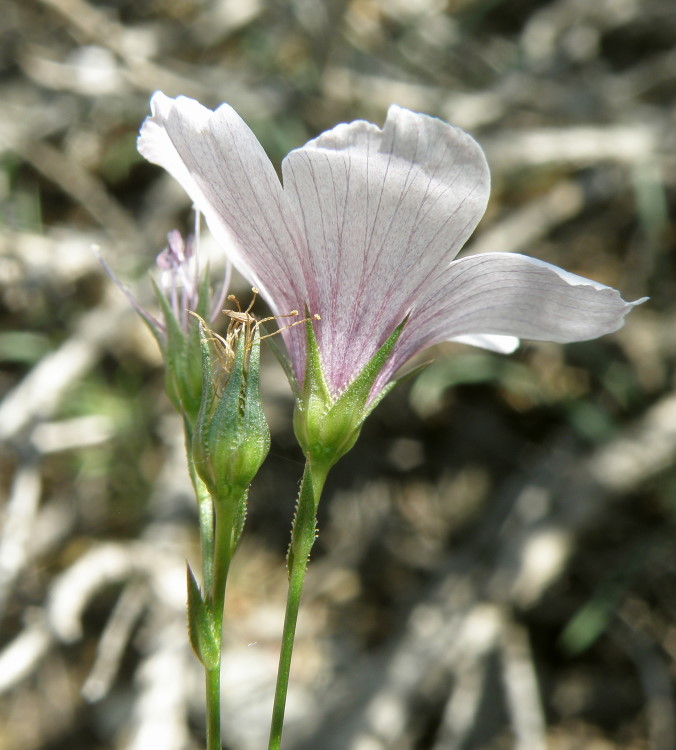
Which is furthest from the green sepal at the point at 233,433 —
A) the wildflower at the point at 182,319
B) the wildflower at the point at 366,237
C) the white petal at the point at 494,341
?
the white petal at the point at 494,341

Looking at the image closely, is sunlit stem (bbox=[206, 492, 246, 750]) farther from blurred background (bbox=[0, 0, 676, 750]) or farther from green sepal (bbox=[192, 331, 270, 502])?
blurred background (bbox=[0, 0, 676, 750])

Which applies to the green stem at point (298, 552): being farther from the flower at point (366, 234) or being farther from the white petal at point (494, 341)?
the white petal at point (494, 341)

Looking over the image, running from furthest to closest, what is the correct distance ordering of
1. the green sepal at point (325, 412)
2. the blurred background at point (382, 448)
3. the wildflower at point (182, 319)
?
the blurred background at point (382, 448)
the wildflower at point (182, 319)
the green sepal at point (325, 412)

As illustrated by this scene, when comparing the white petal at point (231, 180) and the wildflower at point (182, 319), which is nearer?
the white petal at point (231, 180)

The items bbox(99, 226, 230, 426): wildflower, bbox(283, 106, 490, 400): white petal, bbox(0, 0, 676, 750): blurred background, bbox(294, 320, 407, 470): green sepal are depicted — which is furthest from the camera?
bbox(0, 0, 676, 750): blurred background

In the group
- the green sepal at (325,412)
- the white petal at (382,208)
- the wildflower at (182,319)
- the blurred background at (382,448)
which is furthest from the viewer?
the blurred background at (382,448)

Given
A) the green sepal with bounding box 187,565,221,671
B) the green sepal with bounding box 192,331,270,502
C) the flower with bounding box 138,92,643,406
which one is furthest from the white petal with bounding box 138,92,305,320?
the green sepal with bounding box 187,565,221,671

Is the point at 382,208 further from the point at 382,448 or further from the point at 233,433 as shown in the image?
the point at 382,448
